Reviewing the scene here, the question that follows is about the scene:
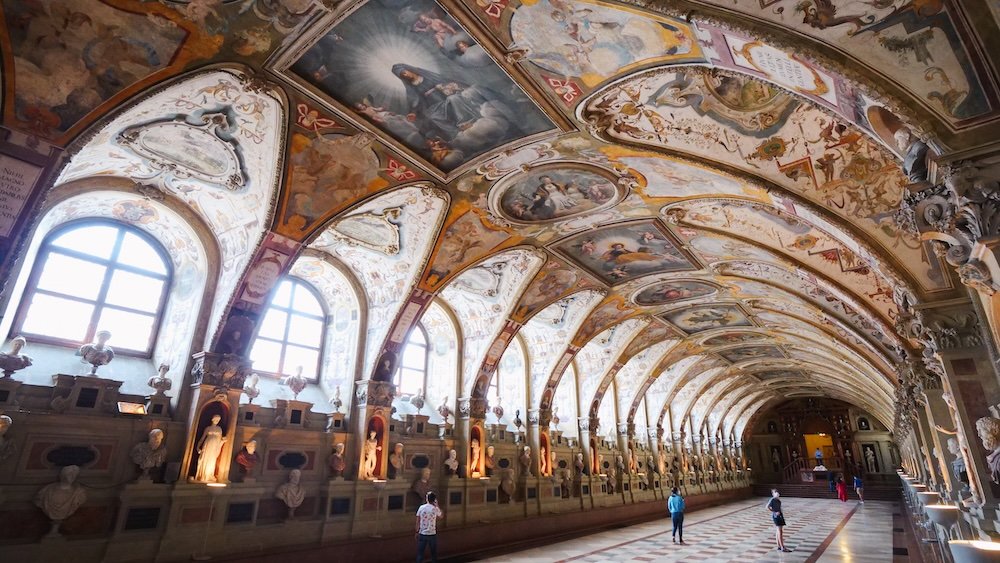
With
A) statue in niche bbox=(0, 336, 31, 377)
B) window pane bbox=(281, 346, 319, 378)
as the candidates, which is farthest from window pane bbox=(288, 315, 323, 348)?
statue in niche bbox=(0, 336, 31, 377)

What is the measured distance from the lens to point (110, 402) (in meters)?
8.89

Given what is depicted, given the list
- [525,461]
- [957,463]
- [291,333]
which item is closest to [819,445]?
[525,461]

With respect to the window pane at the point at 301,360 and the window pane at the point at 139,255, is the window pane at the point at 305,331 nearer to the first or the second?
the window pane at the point at 301,360

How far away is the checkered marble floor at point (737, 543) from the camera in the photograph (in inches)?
503

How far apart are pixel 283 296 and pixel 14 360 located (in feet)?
19.7

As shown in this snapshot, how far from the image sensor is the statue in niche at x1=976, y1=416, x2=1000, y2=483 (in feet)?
21.9

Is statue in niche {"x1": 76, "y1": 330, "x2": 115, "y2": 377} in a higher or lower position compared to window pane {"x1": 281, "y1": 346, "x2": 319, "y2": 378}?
lower

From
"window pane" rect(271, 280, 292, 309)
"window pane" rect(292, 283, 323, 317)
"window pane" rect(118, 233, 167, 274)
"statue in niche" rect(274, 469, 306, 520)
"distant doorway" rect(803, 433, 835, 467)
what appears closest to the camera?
"statue in niche" rect(274, 469, 306, 520)

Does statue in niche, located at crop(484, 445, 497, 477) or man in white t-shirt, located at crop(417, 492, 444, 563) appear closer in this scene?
man in white t-shirt, located at crop(417, 492, 444, 563)

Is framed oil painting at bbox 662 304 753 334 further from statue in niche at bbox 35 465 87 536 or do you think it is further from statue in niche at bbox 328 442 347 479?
statue in niche at bbox 35 465 87 536

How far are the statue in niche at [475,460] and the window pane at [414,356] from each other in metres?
2.96

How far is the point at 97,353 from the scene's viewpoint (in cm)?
884

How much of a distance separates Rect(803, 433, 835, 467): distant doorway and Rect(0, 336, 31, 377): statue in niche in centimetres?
5185

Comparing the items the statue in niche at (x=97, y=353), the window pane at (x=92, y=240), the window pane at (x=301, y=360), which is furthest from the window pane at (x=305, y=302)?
the statue in niche at (x=97, y=353)
